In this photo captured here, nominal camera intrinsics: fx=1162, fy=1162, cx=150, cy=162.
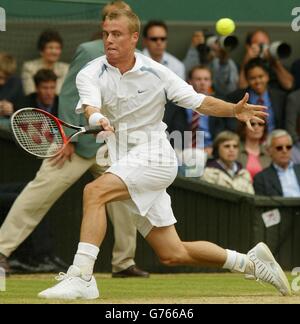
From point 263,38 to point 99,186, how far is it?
6.22 m

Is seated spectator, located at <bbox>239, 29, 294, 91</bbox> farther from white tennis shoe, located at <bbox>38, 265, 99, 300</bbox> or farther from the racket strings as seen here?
white tennis shoe, located at <bbox>38, 265, 99, 300</bbox>

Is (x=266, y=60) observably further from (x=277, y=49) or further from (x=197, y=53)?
(x=197, y=53)

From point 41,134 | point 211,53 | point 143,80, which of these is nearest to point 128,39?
point 143,80

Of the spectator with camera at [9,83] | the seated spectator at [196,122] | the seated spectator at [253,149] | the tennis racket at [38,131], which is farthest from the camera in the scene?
the seated spectator at [253,149]

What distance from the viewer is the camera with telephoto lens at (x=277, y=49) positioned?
13.2 m

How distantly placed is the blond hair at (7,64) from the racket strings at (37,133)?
3.68 meters

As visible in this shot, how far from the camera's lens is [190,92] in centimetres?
808

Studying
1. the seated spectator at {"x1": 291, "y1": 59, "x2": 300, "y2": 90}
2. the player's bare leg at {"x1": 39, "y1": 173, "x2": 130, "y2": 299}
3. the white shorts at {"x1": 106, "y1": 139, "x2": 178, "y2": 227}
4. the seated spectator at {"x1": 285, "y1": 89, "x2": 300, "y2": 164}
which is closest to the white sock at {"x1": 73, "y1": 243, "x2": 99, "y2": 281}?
the player's bare leg at {"x1": 39, "y1": 173, "x2": 130, "y2": 299}

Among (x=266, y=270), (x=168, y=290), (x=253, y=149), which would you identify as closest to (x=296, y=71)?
(x=253, y=149)

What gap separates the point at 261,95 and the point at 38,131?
511 cm

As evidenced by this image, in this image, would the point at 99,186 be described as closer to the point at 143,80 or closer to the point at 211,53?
the point at 143,80

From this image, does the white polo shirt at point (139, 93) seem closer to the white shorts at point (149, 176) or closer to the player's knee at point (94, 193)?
the white shorts at point (149, 176)

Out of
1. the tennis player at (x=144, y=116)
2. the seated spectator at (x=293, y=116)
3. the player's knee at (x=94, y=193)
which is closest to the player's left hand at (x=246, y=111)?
the tennis player at (x=144, y=116)

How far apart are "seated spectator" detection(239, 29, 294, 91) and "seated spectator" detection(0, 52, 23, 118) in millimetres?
2788
